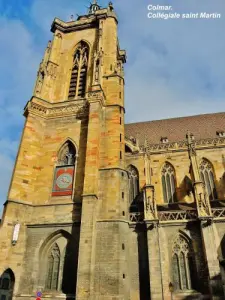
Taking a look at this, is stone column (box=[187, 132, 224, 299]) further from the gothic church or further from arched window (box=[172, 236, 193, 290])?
arched window (box=[172, 236, 193, 290])

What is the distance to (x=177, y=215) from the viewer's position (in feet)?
46.3

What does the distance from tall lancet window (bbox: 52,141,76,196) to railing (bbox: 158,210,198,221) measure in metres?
5.05

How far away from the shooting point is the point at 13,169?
13.9 m

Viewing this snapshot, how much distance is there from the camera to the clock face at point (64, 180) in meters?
13.7

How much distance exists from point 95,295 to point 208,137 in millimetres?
15678

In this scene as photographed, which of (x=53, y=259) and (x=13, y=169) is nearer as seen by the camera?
(x=53, y=259)

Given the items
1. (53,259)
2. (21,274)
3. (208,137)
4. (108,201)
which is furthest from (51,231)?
(208,137)

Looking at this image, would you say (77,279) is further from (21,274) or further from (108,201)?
(108,201)

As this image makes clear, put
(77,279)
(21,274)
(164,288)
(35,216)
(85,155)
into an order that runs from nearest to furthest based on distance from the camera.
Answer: (77,279), (21,274), (164,288), (35,216), (85,155)

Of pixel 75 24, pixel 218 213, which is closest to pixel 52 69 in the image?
pixel 75 24

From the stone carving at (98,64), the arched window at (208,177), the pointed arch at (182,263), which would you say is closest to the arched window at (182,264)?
the pointed arch at (182,263)

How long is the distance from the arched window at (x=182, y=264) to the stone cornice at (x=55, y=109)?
28.4ft

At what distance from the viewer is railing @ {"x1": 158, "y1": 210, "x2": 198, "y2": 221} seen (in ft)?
46.0

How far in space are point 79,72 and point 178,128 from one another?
10431mm
